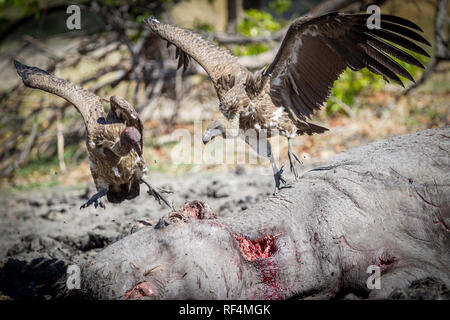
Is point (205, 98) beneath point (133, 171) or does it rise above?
above

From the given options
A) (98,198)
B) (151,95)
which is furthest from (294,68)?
(151,95)

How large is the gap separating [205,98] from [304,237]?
6.41m

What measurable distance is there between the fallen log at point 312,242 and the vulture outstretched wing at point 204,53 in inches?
72.8

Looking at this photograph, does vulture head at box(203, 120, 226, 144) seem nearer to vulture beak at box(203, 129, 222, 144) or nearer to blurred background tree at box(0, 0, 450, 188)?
vulture beak at box(203, 129, 222, 144)

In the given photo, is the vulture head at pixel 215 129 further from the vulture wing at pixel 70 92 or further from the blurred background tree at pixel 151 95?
the blurred background tree at pixel 151 95

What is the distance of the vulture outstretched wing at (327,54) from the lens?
319 cm

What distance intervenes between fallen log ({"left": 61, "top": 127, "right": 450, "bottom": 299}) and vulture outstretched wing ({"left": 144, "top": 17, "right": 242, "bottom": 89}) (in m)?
1.85

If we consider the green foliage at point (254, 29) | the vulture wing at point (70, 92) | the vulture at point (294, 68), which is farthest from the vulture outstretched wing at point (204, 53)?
the green foliage at point (254, 29)

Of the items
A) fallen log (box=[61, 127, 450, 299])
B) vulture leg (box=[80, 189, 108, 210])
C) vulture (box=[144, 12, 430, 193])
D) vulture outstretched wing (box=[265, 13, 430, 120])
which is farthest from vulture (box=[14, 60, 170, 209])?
fallen log (box=[61, 127, 450, 299])

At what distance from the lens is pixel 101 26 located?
307 inches

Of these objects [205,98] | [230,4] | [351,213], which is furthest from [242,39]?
[351,213]

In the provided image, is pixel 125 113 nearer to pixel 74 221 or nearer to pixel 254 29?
pixel 74 221

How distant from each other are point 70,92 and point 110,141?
76 centimetres

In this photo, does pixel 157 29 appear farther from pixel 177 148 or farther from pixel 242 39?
pixel 242 39
